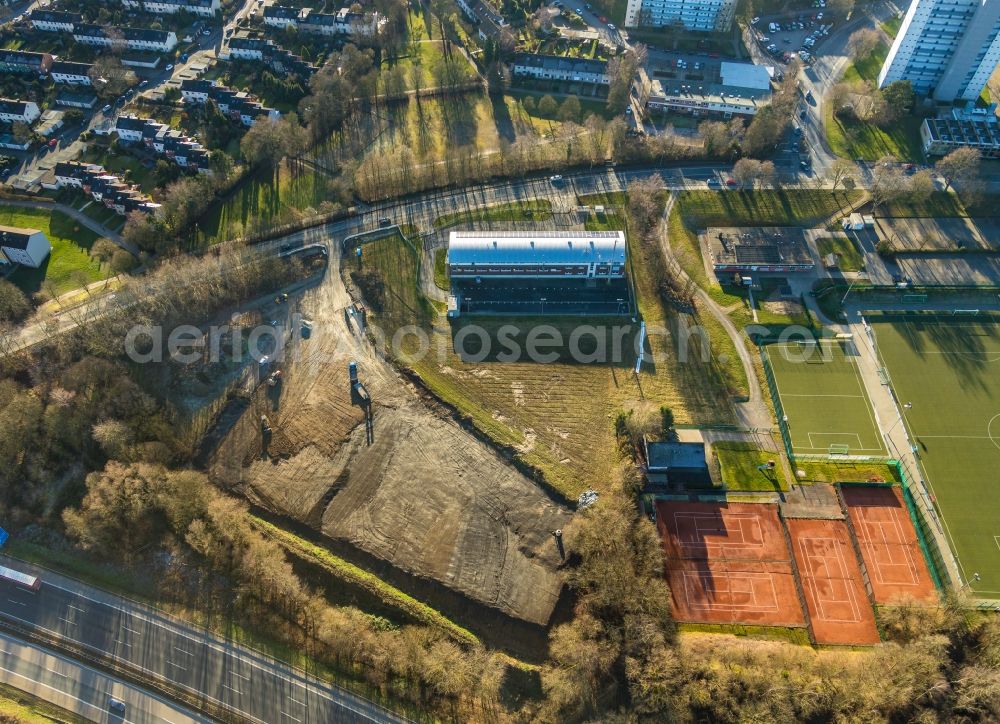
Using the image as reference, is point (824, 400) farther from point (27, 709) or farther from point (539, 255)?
point (27, 709)

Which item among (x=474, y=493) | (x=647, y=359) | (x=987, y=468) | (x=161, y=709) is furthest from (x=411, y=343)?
(x=987, y=468)

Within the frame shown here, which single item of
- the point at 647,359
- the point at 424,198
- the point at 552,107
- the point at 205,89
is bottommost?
the point at 647,359

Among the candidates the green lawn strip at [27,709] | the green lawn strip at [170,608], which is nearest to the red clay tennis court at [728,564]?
the green lawn strip at [170,608]

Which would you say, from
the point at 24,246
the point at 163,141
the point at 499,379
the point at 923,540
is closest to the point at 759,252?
the point at 923,540

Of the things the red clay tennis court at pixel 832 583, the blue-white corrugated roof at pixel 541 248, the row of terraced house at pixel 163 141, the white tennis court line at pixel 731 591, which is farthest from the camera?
the row of terraced house at pixel 163 141

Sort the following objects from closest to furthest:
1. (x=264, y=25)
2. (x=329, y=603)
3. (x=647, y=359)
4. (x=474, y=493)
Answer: (x=329, y=603), (x=474, y=493), (x=647, y=359), (x=264, y=25)

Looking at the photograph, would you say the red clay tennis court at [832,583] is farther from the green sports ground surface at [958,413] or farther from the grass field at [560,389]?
the grass field at [560,389]

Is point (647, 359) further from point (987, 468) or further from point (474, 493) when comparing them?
point (987, 468)

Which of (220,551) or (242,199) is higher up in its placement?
(242,199)
